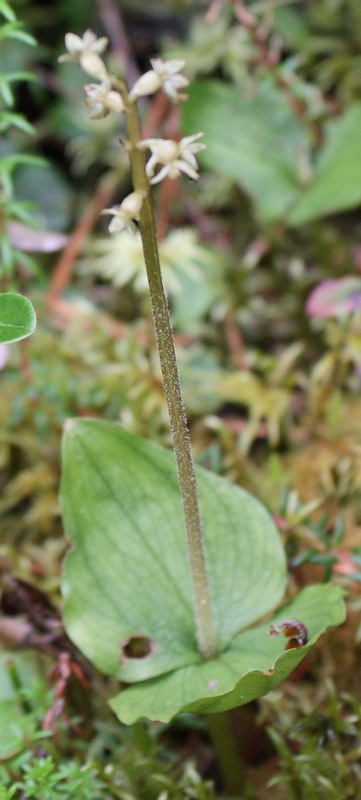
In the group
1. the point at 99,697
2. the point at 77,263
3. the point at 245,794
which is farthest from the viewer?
the point at 77,263

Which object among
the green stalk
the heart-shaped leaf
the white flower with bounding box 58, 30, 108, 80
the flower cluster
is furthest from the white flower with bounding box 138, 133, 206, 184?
the green stalk

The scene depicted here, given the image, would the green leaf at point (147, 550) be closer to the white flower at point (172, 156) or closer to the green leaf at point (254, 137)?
the white flower at point (172, 156)

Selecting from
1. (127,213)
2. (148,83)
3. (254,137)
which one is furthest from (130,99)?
(254,137)

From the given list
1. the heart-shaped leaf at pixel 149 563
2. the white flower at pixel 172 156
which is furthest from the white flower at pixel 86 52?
the heart-shaped leaf at pixel 149 563

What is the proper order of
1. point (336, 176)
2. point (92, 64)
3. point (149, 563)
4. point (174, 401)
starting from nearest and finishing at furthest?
point (92, 64)
point (174, 401)
point (149, 563)
point (336, 176)

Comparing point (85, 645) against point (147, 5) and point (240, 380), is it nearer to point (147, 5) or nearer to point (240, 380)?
point (240, 380)

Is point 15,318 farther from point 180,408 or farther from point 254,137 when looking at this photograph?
point 254,137

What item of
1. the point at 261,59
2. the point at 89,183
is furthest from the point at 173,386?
the point at 89,183
